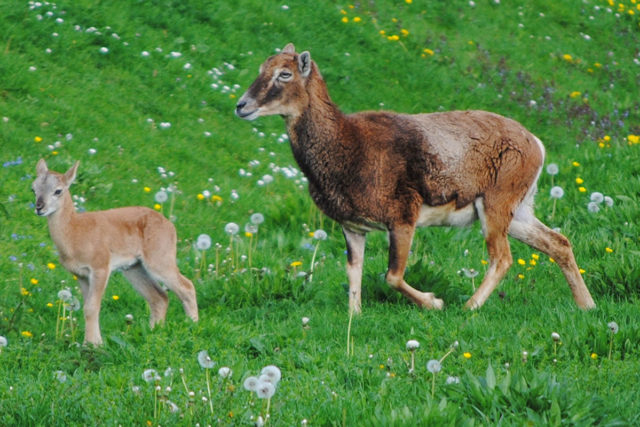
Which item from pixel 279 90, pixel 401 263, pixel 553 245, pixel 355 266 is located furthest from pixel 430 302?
pixel 279 90

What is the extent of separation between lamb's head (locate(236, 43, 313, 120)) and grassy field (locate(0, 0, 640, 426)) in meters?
1.46

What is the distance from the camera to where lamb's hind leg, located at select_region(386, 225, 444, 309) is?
7.94 metres

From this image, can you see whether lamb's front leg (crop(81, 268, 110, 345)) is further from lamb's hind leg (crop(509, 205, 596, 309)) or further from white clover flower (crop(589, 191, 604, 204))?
white clover flower (crop(589, 191, 604, 204))

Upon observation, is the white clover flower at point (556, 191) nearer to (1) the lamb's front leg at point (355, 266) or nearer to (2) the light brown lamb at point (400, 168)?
(2) the light brown lamb at point (400, 168)

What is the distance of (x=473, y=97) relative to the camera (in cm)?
1546

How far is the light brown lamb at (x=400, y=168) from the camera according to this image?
7945mm

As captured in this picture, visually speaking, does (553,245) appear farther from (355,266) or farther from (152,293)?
(152,293)

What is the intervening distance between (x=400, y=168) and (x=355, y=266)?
35.4 inches

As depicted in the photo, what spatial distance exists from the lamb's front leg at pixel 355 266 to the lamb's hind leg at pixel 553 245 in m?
1.44

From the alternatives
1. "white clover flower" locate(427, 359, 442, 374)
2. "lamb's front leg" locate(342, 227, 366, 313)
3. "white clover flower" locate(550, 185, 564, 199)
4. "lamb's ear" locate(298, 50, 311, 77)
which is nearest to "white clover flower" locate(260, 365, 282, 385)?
"white clover flower" locate(427, 359, 442, 374)

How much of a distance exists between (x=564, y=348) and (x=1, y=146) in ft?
23.2

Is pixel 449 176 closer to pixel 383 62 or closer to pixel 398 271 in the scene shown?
pixel 398 271

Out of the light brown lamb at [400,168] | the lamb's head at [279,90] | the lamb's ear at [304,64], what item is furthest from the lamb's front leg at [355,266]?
the lamb's ear at [304,64]

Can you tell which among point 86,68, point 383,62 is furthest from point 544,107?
point 86,68
